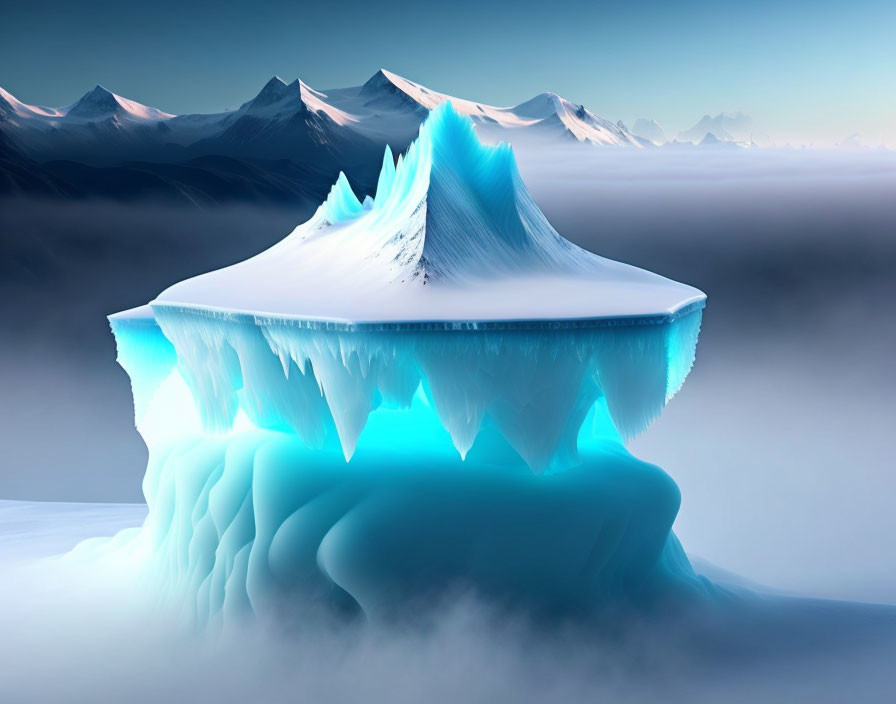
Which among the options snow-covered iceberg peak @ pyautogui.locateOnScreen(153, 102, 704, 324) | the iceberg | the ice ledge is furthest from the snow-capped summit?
the ice ledge

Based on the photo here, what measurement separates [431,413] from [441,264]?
1307 millimetres

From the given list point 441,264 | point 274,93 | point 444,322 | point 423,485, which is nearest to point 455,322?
point 444,322

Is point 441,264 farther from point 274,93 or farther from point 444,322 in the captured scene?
point 274,93

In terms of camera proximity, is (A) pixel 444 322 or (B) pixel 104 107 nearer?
(A) pixel 444 322

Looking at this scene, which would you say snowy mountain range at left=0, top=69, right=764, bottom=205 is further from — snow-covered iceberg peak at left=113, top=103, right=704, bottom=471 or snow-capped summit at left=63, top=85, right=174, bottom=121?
snow-covered iceberg peak at left=113, top=103, right=704, bottom=471

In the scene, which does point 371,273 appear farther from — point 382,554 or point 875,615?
point 875,615

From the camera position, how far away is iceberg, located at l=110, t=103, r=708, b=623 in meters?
5.06

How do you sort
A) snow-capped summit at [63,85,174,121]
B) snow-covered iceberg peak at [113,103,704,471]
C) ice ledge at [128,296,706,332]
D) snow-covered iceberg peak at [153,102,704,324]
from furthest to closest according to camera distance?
1. snow-capped summit at [63,85,174,121]
2. snow-covered iceberg peak at [153,102,704,324]
3. snow-covered iceberg peak at [113,103,704,471]
4. ice ledge at [128,296,706,332]

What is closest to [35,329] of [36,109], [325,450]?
[36,109]

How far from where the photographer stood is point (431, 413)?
646cm

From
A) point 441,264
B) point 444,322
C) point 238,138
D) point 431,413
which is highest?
point 238,138

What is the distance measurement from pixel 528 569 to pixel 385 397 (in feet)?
4.71

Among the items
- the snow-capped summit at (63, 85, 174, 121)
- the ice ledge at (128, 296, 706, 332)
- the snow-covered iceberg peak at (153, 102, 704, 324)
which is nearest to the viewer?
the ice ledge at (128, 296, 706, 332)

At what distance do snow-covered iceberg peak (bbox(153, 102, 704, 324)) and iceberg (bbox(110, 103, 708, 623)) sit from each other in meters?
0.02
